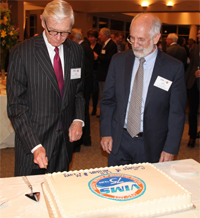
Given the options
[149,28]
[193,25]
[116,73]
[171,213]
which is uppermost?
[193,25]

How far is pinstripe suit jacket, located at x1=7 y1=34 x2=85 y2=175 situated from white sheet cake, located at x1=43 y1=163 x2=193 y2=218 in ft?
1.46

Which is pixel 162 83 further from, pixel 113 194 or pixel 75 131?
pixel 113 194

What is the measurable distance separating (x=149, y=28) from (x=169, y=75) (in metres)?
0.34

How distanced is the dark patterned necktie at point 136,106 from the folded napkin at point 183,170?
1.30 feet

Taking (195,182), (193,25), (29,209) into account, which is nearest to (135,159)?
(195,182)

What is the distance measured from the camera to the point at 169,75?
1.84m

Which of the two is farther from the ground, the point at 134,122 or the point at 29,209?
the point at 134,122

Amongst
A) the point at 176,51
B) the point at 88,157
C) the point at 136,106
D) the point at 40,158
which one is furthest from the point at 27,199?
the point at 176,51

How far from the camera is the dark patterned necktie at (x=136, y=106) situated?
1.81m

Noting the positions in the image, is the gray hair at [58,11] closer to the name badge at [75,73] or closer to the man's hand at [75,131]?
the name badge at [75,73]

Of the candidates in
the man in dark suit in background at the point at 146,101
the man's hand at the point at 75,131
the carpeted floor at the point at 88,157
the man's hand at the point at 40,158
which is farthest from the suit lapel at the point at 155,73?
the carpeted floor at the point at 88,157

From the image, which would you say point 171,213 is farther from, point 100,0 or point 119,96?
point 100,0

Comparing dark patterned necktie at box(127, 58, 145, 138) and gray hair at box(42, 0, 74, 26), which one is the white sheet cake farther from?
gray hair at box(42, 0, 74, 26)

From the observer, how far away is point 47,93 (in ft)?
5.44
